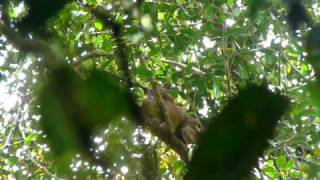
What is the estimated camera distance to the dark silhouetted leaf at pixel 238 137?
0.21 m

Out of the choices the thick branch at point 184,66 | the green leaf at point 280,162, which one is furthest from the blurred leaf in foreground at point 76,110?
the thick branch at point 184,66

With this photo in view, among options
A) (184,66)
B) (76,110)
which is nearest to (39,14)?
(76,110)

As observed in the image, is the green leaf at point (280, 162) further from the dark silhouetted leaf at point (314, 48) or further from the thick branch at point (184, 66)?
the dark silhouetted leaf at point (314, 48)

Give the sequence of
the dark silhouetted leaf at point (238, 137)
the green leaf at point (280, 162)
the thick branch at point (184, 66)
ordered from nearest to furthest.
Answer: the dark silhouetted leaf at point (238, 137)
the green leaf at point (280, 162)
the thick branch at point (184, 66)

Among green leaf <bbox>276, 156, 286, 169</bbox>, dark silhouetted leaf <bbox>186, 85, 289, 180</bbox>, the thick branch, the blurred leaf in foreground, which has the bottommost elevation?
dark silhouetted leaf <bbox>186, 85, 289, 180</bbox>

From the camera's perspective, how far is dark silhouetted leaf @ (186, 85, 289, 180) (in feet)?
0.69

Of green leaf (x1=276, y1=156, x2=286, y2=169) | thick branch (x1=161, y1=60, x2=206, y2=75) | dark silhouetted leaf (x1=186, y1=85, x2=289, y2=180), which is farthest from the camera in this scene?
thick branch (x1=161, y1=60, x2=206, y2=75)

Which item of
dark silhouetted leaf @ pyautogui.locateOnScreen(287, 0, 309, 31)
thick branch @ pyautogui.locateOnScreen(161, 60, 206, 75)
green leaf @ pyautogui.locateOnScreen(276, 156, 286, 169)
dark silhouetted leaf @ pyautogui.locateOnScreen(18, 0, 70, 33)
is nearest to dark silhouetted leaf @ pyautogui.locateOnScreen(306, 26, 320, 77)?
dark silhouetted leaf @ pyautogui.locateOnScreen(287, 0, 309, 31)

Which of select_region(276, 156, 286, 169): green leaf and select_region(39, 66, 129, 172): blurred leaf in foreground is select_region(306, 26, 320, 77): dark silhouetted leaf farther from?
select_region(276, 156, 286, 169): green leaf

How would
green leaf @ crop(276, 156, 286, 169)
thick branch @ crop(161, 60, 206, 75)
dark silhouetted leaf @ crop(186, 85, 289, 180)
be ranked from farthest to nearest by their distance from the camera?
thick branch @ crop(161, 60, 206, 75) → green leaf @ crop(276, 156, 286, 169) → dark silhouetted leaf @ crop(186, 85, 289, 180)

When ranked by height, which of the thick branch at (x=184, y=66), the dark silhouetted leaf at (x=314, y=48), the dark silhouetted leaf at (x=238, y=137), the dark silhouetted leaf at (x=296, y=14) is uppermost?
the thick branch at (x=184, y=66)

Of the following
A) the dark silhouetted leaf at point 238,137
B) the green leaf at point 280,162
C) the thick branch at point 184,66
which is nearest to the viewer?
the dark silhouetted leaf at point 238,137

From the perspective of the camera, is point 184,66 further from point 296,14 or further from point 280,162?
point 296,14

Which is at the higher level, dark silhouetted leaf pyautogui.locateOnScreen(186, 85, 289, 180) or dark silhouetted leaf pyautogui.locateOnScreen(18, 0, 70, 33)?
dark silhouetted leaf pyautogui.locateOnScreen(18, 0, 70, 33)
